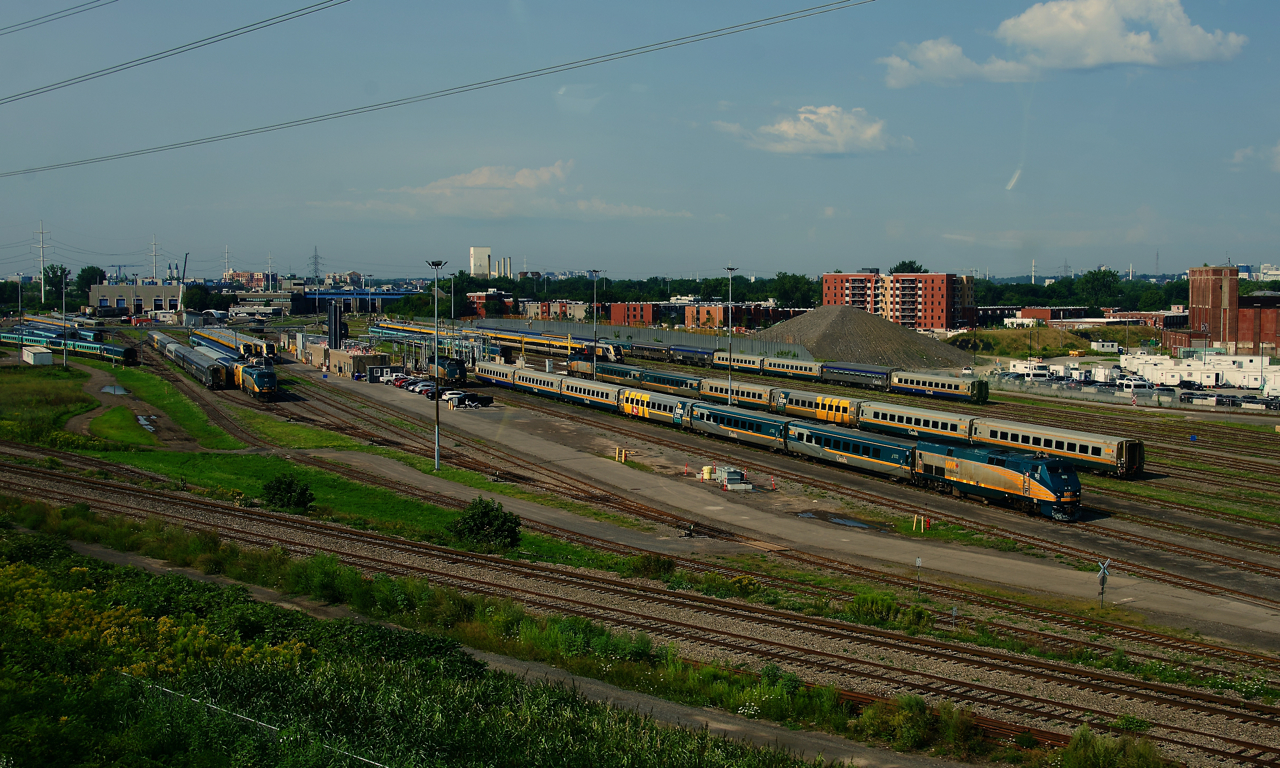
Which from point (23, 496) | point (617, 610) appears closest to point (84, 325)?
point (23, 496)

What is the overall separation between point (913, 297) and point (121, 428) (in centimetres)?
15044

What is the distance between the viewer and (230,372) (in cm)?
7394

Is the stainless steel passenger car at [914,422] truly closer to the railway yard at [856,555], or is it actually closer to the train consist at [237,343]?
the railway yard at [856,555]

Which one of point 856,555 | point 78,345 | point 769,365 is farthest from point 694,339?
point 856,555

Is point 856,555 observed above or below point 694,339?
below

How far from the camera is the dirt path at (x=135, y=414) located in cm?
5088

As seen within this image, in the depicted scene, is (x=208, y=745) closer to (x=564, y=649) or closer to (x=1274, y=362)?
(x=564, y=649)

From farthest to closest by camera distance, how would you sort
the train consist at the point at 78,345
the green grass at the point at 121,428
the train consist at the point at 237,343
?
the train consist at the point at 78,345
the train consist at the point at 237,343
the green grass at the point at 121,428

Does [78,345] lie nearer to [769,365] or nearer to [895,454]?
[769,365]

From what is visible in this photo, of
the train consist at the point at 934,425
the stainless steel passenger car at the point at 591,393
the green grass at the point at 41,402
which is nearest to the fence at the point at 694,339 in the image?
the stainless steel passenger car at the point at 591,393

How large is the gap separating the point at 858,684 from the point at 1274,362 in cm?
10366

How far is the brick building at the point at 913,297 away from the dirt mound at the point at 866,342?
46.4m

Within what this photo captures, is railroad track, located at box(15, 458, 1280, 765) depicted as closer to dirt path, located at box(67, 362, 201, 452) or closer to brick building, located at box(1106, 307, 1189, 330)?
dirt path, located at box(67, 362, 201, 452)

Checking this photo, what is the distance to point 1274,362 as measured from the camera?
9575cm
